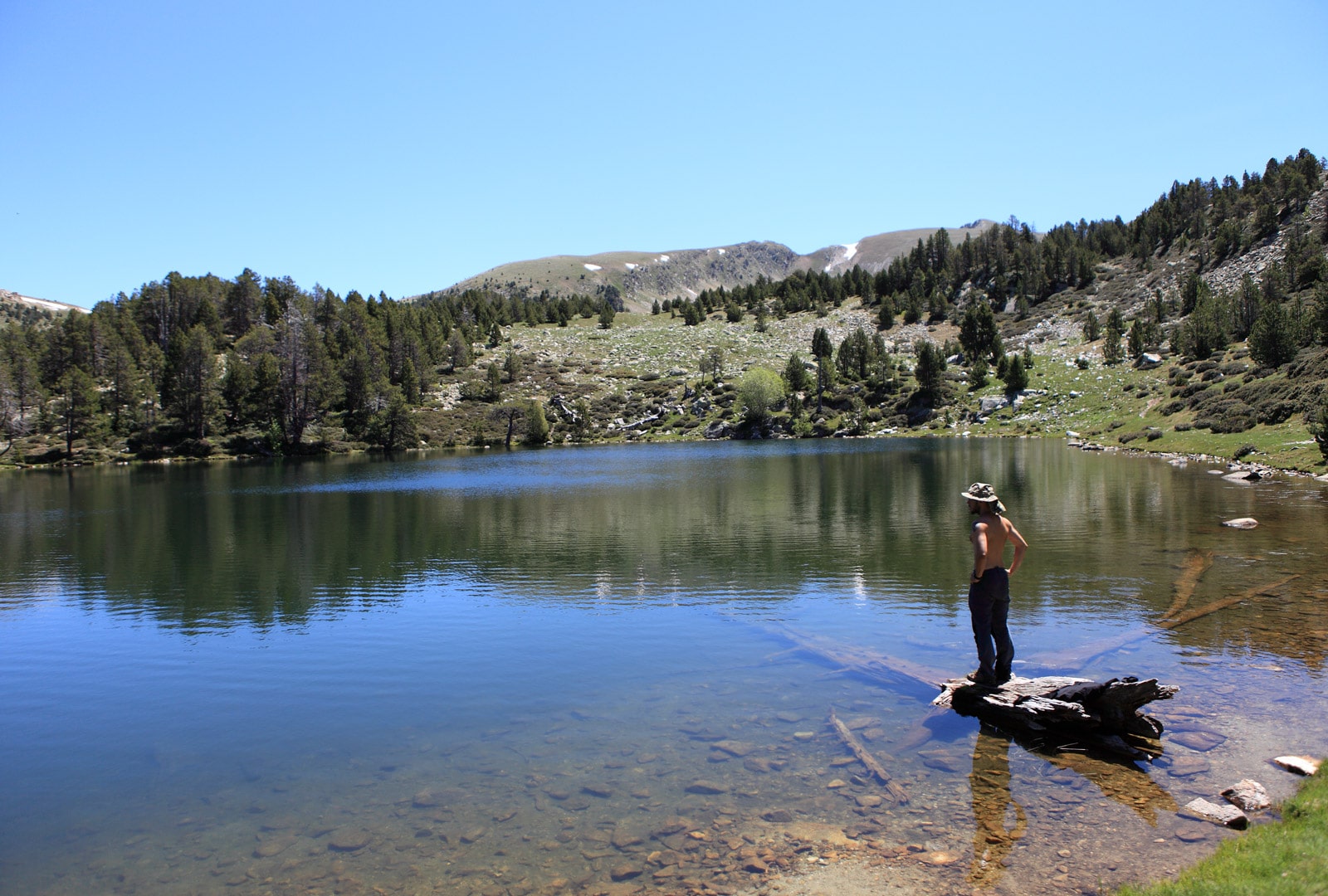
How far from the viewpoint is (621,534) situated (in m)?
33.9

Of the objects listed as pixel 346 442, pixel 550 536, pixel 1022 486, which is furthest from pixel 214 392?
pixel 1022 486

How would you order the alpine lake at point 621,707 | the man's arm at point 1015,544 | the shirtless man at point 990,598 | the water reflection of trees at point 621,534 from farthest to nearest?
the water reflection of trees at point 621,534 < the man's arm at point 1015,544 < the shirtless man at point 990,598 < the alpine lake at point 621,707

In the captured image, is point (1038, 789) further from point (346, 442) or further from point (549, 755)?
point (346, 442)

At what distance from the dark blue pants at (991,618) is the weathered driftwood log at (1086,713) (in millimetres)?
514

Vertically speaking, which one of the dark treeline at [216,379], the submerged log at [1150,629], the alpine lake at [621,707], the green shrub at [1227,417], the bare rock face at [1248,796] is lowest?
the alpine lake at [621,707]

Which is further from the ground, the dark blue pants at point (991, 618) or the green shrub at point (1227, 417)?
the green shrub at point (1227, 417)

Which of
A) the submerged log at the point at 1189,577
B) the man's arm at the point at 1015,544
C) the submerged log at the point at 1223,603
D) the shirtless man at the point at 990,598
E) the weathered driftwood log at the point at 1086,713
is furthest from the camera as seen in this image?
the submerged log at the point at 1189,577

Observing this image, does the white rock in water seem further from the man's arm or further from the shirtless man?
the man's arm

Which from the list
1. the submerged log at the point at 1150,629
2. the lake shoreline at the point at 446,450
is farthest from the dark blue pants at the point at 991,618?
the lake shoreline at the point at 446,450

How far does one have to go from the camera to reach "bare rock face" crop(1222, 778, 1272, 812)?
27.8 feet

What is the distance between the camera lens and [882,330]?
176 meters

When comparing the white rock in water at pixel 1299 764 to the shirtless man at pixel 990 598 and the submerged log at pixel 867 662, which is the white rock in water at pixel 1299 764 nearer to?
the shirtless man at pixel 990 598

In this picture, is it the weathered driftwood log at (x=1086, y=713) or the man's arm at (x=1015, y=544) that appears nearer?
the weathered driftwood log at (x=1086, y=713)

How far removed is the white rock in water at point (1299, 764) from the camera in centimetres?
916
